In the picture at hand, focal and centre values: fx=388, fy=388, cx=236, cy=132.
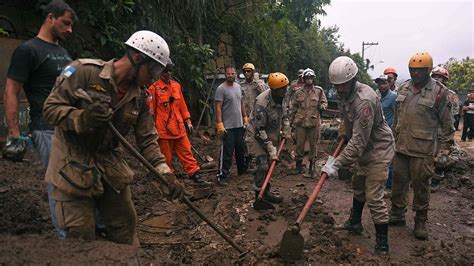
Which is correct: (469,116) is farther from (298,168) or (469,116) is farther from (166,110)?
(166,110)

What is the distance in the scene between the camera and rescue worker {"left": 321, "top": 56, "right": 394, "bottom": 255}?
152 inches

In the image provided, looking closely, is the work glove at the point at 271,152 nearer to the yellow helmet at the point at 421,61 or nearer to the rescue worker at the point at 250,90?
the yellow helmet at the point at 421,61

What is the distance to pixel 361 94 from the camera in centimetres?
396

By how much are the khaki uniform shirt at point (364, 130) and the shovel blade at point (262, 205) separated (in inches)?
56.0

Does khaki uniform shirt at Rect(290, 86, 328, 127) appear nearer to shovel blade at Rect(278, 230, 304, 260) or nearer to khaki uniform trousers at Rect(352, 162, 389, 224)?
khaki uniform trousers at Rect(352, 162, 389, 224)

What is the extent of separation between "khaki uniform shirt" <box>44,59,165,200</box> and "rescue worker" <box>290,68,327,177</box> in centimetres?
493

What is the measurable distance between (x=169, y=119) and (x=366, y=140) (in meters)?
3.01

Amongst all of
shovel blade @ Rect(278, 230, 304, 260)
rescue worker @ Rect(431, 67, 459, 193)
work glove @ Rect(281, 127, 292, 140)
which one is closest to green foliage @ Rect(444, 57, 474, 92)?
rescue worker @ Rect(431, 67, 459, 193)

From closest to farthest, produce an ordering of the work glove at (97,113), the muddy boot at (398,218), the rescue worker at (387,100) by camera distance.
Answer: the work glove at (97,113), the muddy boot at (398,218), the rescue worker at (387,100)

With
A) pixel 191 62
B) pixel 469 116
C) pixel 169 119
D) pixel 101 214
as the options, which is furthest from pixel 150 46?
pixel 469 116

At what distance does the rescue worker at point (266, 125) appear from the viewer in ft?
17.0

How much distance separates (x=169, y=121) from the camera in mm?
5805

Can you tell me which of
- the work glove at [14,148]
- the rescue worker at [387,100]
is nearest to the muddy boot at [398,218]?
the rescue worker at [387,100]

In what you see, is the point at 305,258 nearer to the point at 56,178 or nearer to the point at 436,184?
the point at 56,178
